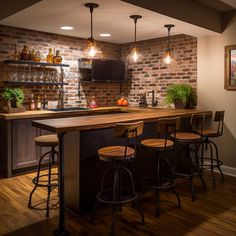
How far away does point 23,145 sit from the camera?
4.37m

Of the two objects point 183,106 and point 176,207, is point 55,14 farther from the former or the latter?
point 176,207

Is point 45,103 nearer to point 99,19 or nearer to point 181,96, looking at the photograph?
point 99,19

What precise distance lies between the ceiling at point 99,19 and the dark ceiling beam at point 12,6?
46 mm

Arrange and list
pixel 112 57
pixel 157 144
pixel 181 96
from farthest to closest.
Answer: pixel 112 57 → pixel 181 96 → pixel 157 144

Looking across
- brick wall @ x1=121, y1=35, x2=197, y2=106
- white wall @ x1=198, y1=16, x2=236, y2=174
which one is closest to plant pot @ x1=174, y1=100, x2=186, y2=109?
white wall @ x1=198, y1=16, x2=236, y2=174

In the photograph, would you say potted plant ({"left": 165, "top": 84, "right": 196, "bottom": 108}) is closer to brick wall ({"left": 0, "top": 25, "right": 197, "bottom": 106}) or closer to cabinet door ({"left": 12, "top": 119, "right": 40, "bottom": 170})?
brick wall ({"left": 0, "top": 25, "right": 197, "bottom": 106})

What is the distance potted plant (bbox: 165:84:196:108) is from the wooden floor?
1.80 metres

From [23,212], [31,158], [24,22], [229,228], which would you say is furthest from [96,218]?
[24,22]

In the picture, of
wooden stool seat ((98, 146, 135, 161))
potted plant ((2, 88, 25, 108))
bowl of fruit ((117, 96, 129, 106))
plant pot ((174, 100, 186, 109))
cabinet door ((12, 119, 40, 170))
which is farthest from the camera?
bowl of fruit ((117, 96, 129, 106))

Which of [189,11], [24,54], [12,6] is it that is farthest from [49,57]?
[189,11]

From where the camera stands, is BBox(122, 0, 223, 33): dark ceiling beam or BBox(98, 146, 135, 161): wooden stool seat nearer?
BBox(98, 146, 135, 161): wooden stool seat

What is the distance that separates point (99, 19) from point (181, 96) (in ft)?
6.28

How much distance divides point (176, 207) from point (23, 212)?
1740mm

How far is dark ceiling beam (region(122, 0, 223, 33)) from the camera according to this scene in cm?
342
